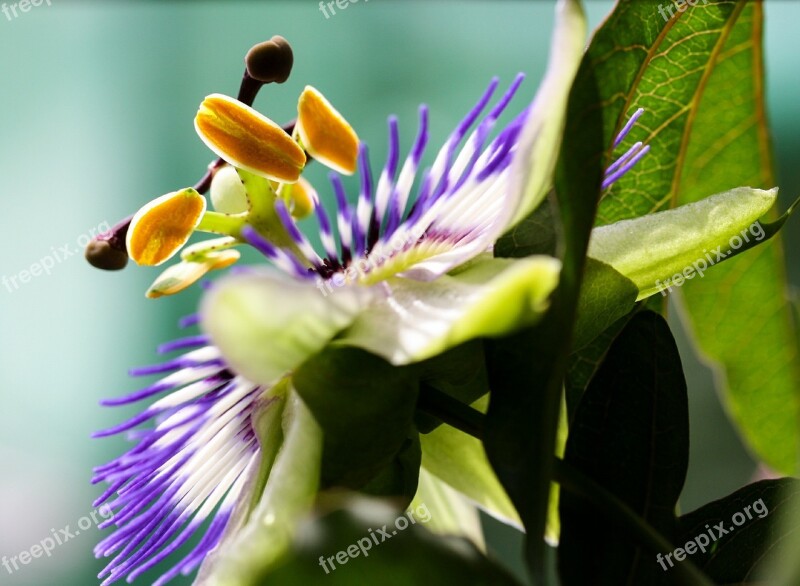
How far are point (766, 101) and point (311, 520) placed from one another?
22.2 inches

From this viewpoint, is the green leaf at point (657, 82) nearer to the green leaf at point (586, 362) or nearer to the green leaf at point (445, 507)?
the green leaf at point (586, 362)

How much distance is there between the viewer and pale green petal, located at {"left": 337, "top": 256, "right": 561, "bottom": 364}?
0.37 meters

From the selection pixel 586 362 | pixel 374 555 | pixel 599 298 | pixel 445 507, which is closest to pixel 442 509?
pixel 445 507

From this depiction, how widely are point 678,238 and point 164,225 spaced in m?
0.33

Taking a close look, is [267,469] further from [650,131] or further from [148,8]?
[148,8]

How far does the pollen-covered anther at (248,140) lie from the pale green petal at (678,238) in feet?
0.73

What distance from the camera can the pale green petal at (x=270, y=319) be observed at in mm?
373

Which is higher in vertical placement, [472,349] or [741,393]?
[472,349]

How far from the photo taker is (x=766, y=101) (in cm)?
74

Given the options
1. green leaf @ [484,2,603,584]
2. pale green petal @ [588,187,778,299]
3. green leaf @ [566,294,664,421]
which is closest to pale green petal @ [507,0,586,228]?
green leaf @ [484,2,603,584]

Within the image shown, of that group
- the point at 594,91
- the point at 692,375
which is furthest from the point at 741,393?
the point at 692,375

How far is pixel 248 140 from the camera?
0.64 m

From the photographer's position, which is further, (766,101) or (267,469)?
(766,101)

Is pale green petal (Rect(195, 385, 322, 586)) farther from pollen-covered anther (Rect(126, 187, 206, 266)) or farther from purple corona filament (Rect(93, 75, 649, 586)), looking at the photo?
pollen-covered anther (Rect(126, 187, 206, 266))
